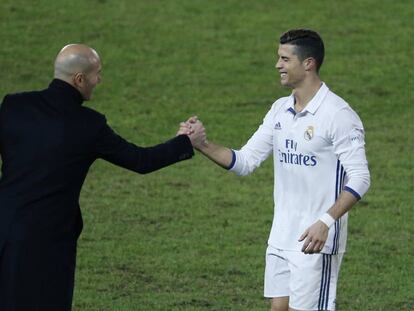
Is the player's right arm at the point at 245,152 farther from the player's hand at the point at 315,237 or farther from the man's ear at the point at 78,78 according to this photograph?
the man's ear at the point at 78,78

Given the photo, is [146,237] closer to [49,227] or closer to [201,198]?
[201,198]

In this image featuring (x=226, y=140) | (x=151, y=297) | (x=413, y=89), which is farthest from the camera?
(x=413, y=89)

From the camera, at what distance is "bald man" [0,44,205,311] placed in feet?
25.0

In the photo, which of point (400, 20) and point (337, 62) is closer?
point (337, 62)

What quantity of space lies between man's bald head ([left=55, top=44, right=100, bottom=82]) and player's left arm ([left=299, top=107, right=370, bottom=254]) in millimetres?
1605

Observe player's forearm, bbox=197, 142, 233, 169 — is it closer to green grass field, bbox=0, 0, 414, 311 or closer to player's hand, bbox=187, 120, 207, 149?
player's hand, bbox=187, 120, 207, 149

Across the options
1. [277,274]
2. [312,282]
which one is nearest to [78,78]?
[277,274]

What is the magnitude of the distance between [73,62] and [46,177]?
0.71 m

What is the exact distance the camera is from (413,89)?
19.5 m

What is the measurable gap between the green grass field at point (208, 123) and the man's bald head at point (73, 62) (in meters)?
3.61

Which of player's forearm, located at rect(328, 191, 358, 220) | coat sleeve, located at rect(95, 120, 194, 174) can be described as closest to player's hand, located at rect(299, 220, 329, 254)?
player's forearm, located at rect(328, 191, 358, 220)

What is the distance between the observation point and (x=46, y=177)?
764cm

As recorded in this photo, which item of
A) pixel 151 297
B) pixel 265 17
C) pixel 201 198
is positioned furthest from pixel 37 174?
pixel 265 17

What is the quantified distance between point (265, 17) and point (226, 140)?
5.29m
